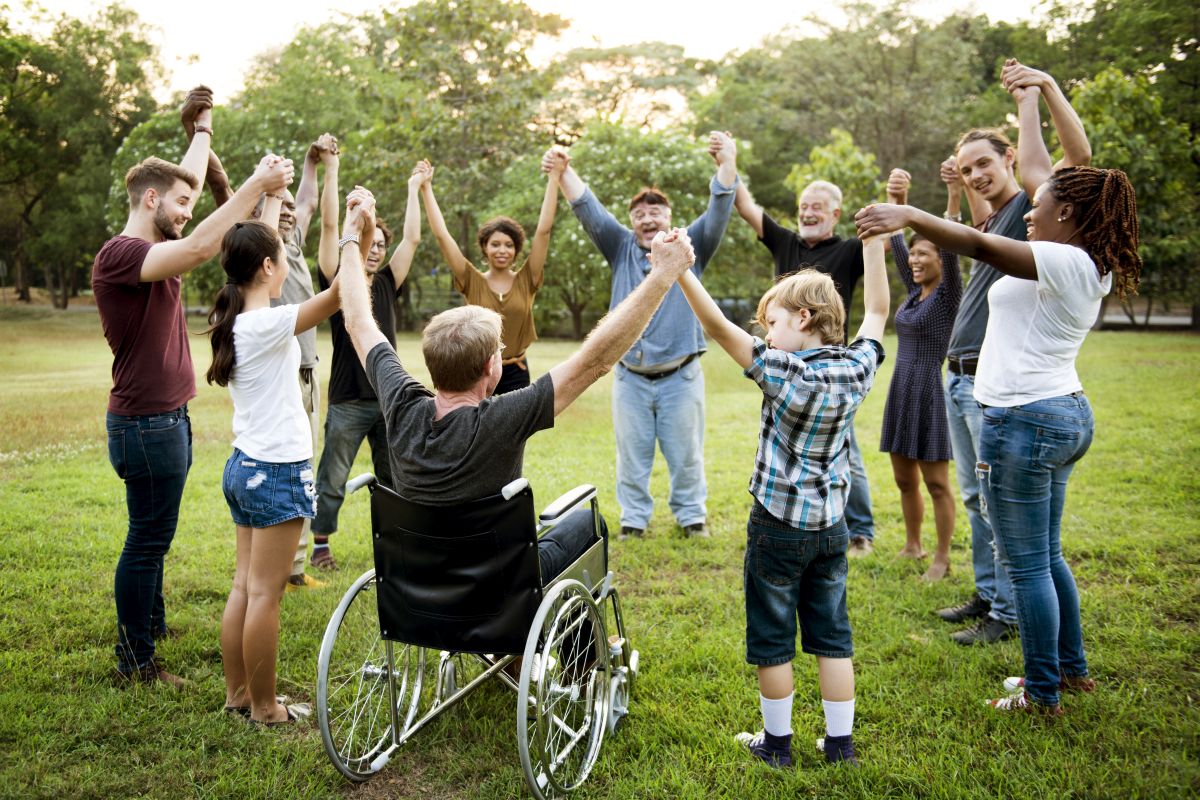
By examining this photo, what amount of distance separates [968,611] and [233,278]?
342 cm

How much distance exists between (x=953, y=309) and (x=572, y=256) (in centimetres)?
1765

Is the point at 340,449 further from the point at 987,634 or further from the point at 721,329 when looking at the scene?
the point at 987,634

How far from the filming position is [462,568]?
2.39m

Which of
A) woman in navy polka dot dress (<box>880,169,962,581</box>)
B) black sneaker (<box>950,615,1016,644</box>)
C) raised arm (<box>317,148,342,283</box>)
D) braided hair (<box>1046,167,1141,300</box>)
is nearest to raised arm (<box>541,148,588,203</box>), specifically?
raised arm (<box>317,148,342,283</box>)

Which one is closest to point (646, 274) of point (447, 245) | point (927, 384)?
point (447, 245)

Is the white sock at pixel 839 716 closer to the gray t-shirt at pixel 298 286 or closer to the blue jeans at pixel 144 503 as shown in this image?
the blue jeans at pixel 144 503

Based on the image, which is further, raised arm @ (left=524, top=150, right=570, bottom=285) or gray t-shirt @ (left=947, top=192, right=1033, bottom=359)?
raised arm @ (left=524, top=150, right=570, bottom=285)

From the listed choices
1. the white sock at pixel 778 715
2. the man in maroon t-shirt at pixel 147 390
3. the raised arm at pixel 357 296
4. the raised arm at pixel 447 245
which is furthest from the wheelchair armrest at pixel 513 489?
the raised arm at pixel 447 245

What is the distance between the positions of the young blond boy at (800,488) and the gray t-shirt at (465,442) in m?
0.58

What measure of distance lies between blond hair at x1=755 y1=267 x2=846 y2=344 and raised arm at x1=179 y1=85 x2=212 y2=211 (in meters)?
2.34

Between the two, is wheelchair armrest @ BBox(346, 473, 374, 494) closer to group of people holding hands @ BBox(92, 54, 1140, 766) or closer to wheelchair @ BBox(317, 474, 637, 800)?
wheelchair @ BBox(317, 474, 637, 800)

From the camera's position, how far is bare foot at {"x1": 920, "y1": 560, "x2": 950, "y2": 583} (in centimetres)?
431

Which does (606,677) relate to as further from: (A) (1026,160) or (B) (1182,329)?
(B) (1182,329)

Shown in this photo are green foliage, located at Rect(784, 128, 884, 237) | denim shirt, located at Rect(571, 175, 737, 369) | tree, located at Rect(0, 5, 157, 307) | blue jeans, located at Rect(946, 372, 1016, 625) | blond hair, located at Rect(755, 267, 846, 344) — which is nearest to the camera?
blond hair, located at Rect(755, 267, 846, 344)
